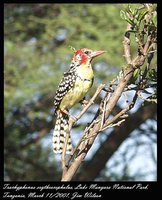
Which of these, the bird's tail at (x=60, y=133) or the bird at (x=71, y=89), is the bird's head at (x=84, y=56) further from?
the bird's tail at (x=60, y=133)

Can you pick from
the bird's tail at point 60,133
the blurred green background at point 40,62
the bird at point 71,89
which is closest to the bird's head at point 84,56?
the bird at point 71,89

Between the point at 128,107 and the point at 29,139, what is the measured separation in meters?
4.98

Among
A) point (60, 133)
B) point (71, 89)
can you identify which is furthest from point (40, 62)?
point (60, 133)

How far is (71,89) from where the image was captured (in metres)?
2.42

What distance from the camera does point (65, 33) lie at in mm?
6410

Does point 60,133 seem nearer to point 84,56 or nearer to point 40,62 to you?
point 84,56

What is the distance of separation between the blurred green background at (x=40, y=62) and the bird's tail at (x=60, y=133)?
3.25 meters

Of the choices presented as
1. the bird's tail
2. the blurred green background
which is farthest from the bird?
the blurred green background

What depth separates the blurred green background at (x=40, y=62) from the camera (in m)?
5.84

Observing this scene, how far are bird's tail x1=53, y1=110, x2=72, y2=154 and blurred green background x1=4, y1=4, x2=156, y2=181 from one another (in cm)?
325

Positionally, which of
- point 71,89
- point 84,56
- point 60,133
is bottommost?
point 60,133

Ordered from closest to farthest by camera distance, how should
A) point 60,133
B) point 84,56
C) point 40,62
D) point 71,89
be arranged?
point 84,56, point 60,133, point 71,89, point 40,62

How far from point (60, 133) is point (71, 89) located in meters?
0.26

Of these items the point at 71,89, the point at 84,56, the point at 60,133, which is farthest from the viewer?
the point at 71,89
